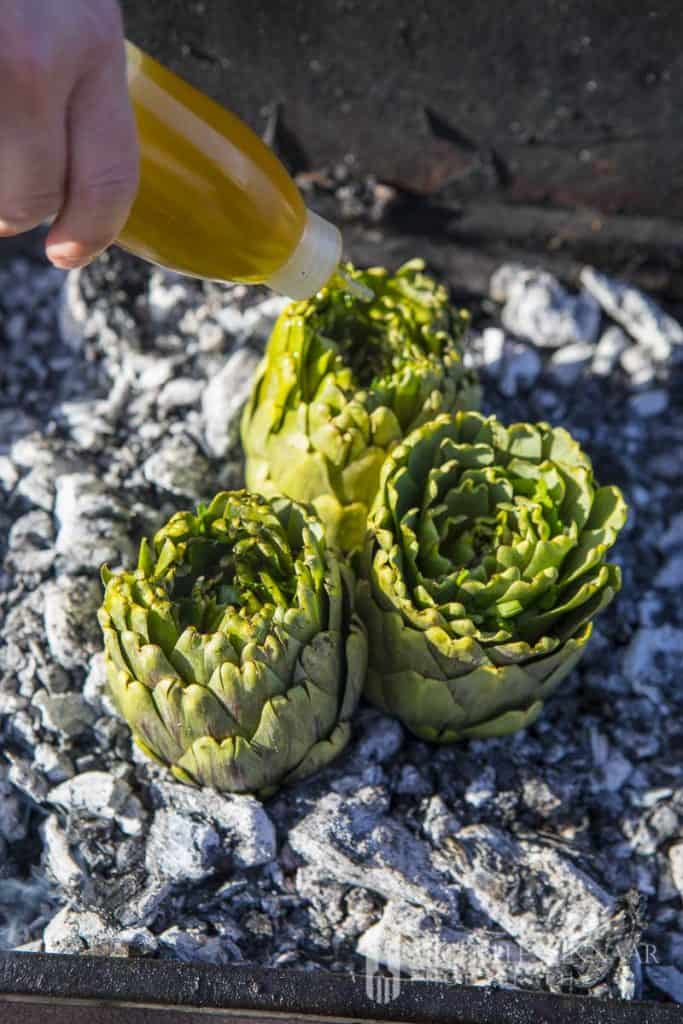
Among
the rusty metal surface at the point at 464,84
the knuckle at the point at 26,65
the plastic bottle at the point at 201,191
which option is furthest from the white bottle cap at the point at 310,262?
the rusty metal surface at the point at 464,84

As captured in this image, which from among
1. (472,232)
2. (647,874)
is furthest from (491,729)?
(472,232)

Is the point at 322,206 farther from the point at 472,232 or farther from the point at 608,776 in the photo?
the point at 608,776

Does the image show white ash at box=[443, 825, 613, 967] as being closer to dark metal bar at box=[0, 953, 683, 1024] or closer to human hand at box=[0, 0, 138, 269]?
dark metal bar at box=[0, 953, 683, 1024]

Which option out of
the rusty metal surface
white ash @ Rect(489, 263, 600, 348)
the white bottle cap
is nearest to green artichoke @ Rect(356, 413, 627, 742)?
the white bottle cap

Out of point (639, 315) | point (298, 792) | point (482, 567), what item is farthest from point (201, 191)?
point (639, 315)

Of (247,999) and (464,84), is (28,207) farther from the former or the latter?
(464,84)

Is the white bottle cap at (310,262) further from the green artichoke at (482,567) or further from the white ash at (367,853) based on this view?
the white ash at (367,853)
